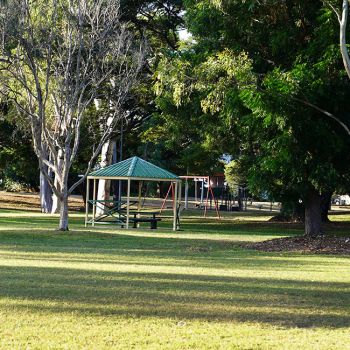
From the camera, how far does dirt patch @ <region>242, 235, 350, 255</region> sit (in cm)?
2253

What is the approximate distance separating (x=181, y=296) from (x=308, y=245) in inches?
485

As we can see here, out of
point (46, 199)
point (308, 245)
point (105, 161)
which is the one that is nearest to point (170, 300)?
point (308, 245)

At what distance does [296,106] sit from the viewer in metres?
22.8

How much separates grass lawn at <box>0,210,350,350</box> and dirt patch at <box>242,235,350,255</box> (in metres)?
1.52

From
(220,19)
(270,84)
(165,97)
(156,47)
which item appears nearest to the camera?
(270,84)

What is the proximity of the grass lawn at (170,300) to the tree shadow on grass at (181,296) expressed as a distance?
0.02 m

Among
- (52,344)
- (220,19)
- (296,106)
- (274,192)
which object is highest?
(220,19)

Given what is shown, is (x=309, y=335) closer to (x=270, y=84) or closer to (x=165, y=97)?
(x=270, y=84)

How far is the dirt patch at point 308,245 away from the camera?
22.5 metres

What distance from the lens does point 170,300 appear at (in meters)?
11.5

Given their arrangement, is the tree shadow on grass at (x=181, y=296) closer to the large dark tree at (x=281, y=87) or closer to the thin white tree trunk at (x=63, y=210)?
the large dark tree at (x=281, y=87)

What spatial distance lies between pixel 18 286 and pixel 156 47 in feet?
106

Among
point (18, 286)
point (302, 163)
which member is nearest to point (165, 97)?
point (302, 163)

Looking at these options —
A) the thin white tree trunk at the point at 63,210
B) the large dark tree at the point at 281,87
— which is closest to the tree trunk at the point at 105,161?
the thin white tree trunk at the point at 63,210
